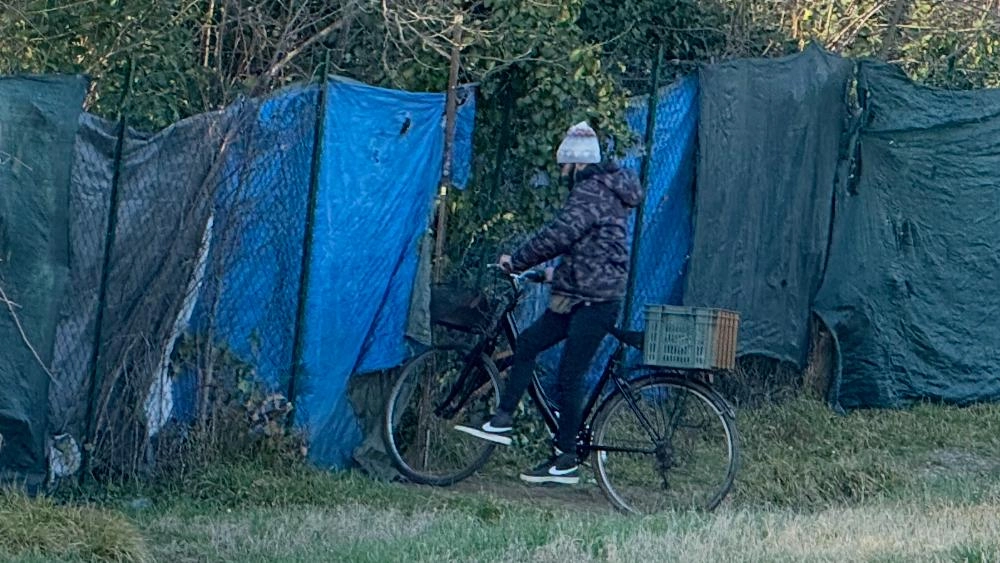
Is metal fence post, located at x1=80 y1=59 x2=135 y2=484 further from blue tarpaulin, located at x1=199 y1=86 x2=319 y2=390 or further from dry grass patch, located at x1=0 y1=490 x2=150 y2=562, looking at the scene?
dry grass patch, located at x1=0 y1=490 x2=150 y2=562

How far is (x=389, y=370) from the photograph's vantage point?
29.2ft

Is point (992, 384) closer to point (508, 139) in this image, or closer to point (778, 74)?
point (778, 74)

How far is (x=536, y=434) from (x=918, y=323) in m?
3.29

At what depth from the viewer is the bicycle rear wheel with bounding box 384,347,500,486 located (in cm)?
866

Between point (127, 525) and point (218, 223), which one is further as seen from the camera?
point (218, 223)

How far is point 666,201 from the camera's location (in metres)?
10.0

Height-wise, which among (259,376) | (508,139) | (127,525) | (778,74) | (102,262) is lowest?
(127,525)

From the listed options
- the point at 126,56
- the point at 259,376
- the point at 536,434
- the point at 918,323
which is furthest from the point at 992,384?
the point at 126,56

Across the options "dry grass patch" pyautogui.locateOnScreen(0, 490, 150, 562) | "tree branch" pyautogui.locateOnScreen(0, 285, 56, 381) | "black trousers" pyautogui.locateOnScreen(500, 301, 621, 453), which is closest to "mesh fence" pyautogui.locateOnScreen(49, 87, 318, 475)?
"tree branch" pyautogui.locateOnScreen(0, 285, 56, 381)

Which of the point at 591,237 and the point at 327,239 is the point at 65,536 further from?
the point at 591,237

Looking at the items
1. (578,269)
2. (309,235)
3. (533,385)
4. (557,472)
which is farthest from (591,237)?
(309,235)

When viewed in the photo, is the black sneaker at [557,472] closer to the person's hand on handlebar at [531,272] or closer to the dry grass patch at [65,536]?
the person's hand on handlebar at [531,272]

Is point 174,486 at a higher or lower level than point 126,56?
lower

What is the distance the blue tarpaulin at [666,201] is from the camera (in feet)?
32.3
